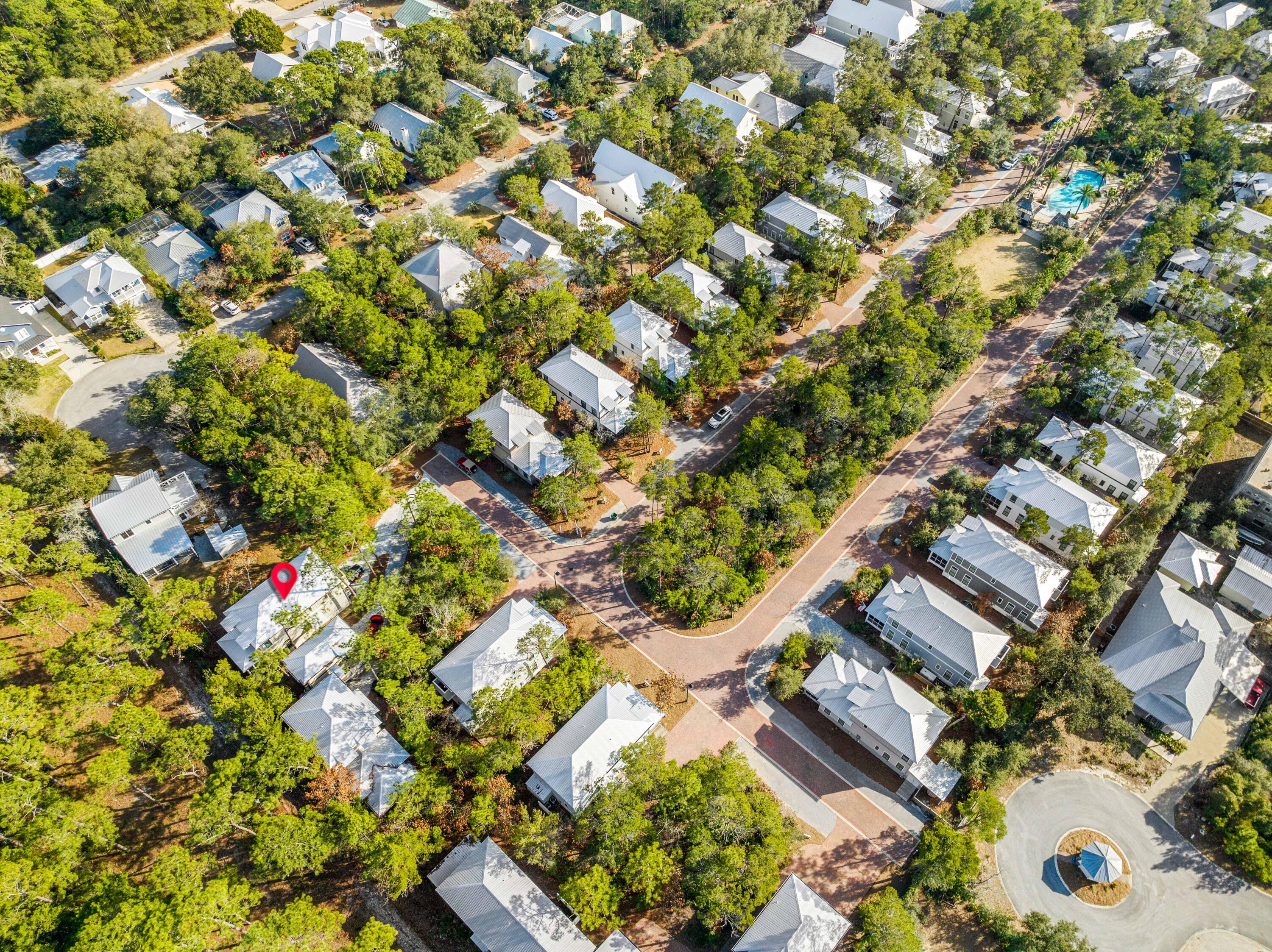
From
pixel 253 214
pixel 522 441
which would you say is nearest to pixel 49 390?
pixel 253 214

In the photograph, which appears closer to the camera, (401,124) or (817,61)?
(401,124)

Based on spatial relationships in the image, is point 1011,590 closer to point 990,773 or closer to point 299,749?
point 990,773

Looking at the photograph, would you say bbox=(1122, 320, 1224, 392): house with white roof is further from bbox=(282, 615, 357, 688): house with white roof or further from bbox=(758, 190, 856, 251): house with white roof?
bbox=(282, 615, 357, 688): house with white roof

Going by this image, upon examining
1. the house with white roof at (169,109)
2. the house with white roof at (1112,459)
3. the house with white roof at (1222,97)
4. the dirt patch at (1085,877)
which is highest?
the house with white roof at (1222,97)

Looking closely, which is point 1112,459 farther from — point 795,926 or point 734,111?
point 734,111

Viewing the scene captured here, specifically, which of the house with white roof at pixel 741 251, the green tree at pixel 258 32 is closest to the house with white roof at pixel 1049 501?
the house with white roof at pixel 741 251

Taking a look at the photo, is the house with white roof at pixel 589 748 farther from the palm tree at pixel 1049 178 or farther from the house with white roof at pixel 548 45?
the house with white roof at pixel 548 45
